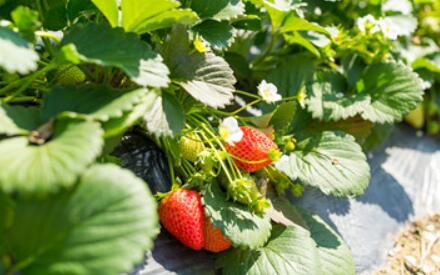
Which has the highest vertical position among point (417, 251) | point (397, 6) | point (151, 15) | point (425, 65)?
point (151, 15)

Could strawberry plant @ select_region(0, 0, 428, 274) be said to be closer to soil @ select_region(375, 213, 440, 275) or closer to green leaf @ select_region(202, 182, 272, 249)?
green leaf @ select_region(202, 182, 272, 249)

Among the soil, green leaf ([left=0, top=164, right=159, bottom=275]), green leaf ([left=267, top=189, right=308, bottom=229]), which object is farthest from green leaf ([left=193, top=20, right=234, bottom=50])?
the soil

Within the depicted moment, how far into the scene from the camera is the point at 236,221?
1.09 metres

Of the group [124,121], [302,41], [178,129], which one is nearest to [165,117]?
[178,129]

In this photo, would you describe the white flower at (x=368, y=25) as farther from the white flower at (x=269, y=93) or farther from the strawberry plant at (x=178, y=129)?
the white flower at (x=269, y=93)

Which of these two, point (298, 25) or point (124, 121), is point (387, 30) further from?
point (124, 121)

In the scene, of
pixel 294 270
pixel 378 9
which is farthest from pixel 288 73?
pixel 294 270

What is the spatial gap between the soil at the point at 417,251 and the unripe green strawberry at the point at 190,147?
53 centimetres

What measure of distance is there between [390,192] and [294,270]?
597mm

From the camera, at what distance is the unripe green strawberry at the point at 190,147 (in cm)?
117

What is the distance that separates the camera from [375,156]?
1.72 metres

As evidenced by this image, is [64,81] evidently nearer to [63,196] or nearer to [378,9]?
[63,196]

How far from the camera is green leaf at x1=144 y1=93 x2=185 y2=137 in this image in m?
1.03

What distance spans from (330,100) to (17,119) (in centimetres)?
Answer: 78
